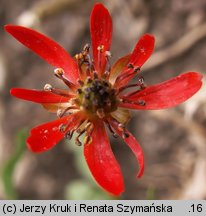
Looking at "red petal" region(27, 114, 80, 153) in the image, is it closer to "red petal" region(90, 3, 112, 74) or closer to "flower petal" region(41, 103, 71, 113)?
"flower petal" region(41, 103, 71, 113)

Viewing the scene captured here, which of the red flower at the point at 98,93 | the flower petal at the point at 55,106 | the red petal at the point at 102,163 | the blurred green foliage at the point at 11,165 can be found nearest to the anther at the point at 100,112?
the red flower at the point at 98,93

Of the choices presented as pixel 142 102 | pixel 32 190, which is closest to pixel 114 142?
pixel 32 190

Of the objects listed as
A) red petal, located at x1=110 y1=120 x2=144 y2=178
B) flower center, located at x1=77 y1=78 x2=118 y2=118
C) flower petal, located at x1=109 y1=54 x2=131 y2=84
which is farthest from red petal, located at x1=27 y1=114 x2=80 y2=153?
flower petal, located at x1=109 y1=54 x2=131 y2=84

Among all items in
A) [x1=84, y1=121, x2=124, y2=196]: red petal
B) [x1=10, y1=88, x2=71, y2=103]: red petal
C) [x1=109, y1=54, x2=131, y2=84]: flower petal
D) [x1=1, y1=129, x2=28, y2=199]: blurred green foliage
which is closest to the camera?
[x1=84, y1=121, x2=124, y2=196]: red petal

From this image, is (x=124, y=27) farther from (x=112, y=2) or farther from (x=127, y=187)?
(x=127, y=187)

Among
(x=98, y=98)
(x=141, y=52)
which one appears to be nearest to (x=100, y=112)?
(x=98, y=98)

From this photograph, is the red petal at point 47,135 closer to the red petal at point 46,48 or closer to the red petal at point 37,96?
the red petal at point 37,96
